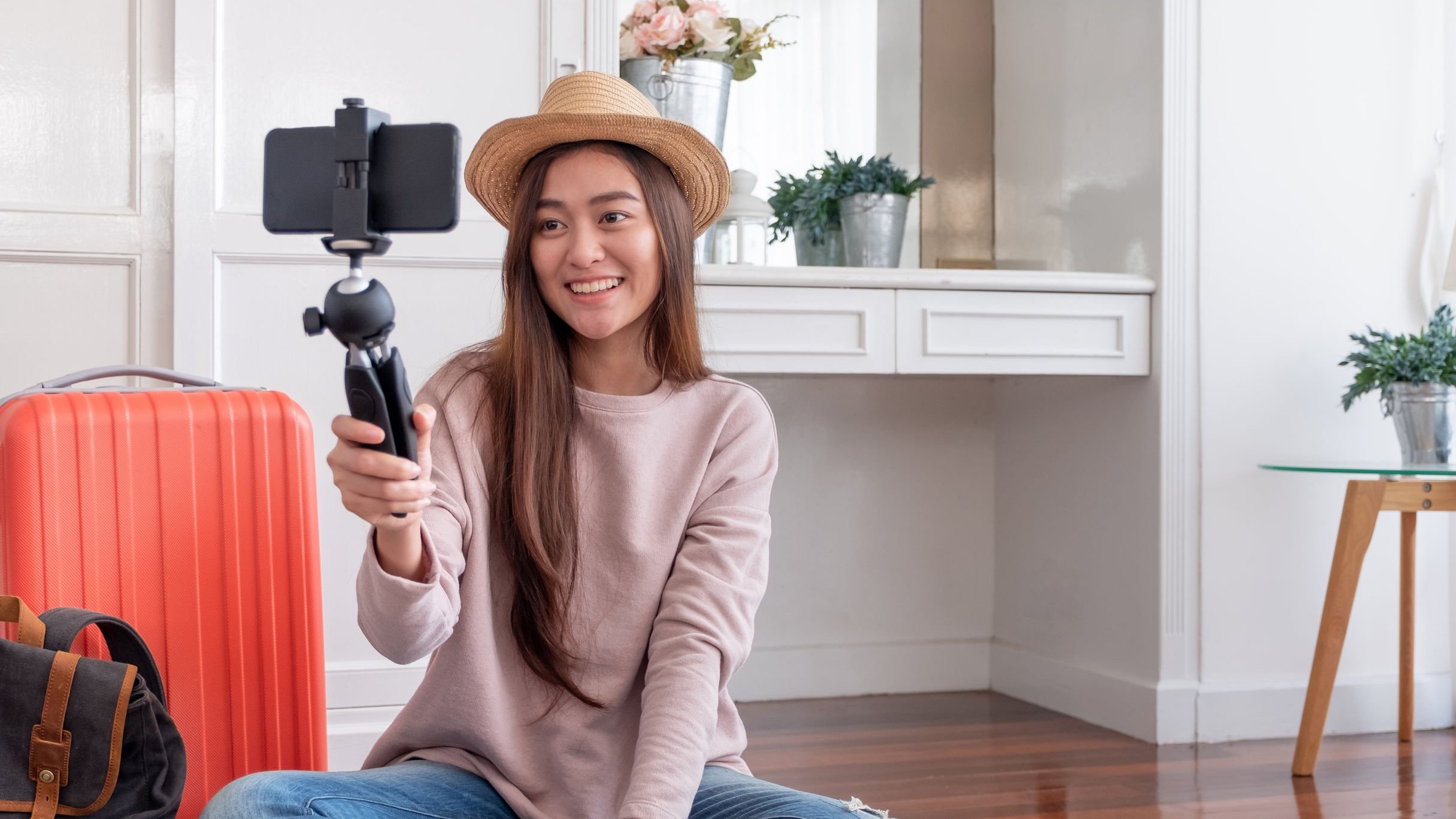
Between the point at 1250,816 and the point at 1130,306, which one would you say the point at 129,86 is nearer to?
the point at 1130,306

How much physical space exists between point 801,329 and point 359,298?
1.70 metres

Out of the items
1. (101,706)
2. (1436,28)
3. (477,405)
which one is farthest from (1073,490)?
(101,706)

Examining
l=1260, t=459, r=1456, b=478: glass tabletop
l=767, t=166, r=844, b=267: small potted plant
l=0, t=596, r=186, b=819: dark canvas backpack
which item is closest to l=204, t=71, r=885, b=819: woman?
l=0, t=596, r=186, b=819: dark canvas backpack

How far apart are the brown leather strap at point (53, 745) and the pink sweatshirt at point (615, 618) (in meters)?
0.25

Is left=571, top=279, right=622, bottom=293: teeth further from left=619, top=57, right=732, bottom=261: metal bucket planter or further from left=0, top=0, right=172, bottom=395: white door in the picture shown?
left=619, top=57, right=732, bottom=261: metal bucket planter

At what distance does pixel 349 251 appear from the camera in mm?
712

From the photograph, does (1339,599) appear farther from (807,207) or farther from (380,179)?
(380,179)

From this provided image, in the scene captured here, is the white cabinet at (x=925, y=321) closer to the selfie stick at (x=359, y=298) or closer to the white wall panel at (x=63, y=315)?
the white wall panel at (x=63, y=315)

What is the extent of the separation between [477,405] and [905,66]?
203 cm

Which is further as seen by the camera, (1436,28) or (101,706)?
(1436,28)

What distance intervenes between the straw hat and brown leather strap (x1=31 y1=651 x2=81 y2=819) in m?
→ 0.56

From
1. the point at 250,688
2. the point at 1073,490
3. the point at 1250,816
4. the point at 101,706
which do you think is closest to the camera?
the point at 101,706

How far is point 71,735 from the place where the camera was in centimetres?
106

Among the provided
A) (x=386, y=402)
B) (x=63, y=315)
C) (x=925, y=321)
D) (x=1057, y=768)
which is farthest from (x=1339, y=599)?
(x=63, y=315)
